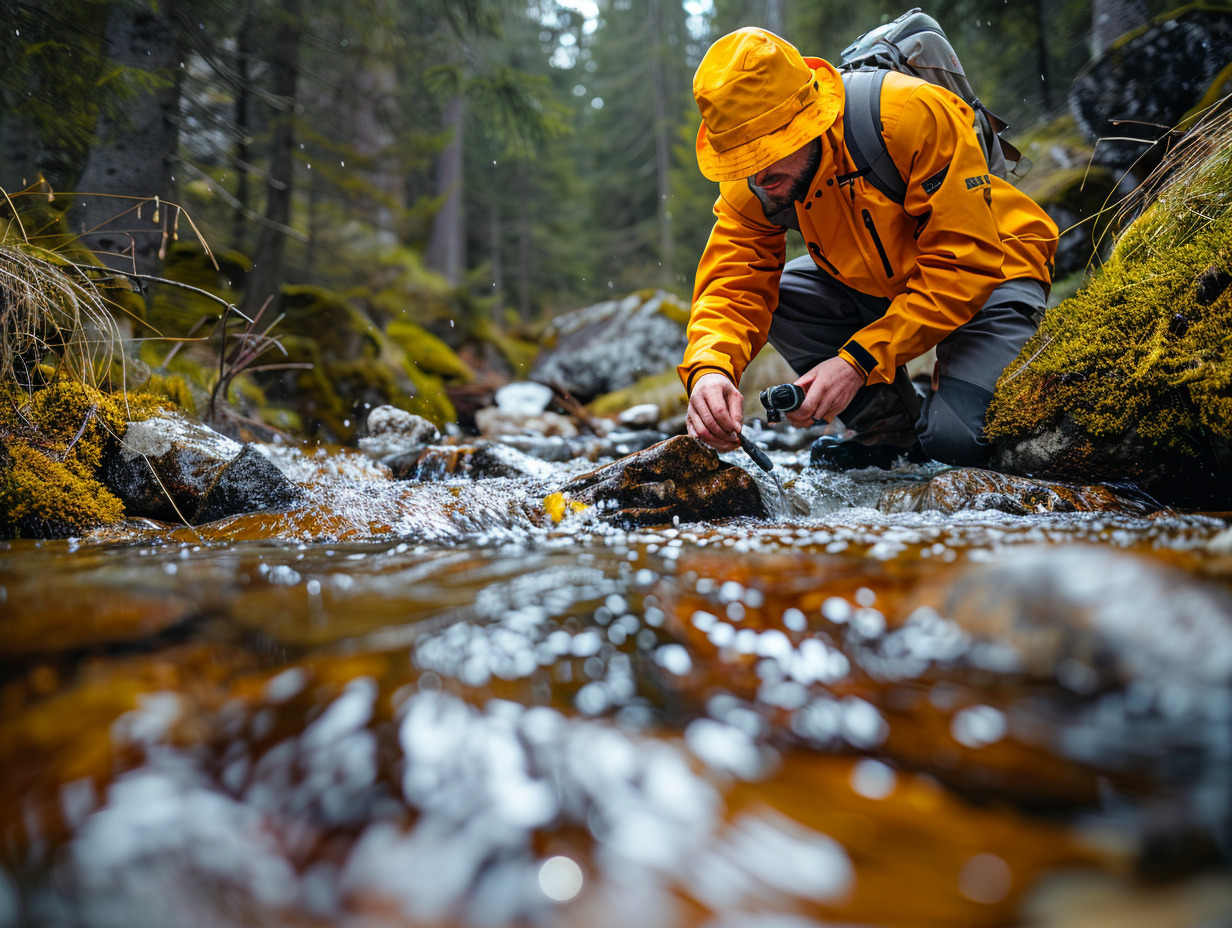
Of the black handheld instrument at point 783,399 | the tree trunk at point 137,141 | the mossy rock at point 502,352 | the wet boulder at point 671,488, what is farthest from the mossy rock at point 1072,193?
the mossy rock at point 502,352

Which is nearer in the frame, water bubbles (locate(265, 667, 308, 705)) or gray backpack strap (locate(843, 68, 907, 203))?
water bubbles (locate(265, 667, 308, 705))

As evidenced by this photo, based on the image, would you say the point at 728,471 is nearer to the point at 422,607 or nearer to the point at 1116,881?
the point at 422,607

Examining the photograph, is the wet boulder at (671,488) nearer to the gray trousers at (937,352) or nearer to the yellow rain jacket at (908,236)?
the yellow rain jacket at (908,236)

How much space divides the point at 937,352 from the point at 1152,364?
1194 mm

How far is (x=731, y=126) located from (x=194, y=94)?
7493 mm

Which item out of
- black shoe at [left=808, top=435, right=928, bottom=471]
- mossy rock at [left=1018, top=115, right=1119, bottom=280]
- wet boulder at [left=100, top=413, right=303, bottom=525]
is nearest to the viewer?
wet boulder at [left=100, top=413, right=303, bottom=525]

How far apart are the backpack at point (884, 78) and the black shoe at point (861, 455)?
5.07ft

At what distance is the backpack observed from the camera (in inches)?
119

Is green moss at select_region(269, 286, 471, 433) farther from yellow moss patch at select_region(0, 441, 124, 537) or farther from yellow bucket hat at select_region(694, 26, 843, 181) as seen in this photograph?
yellow bucket hat at select_region(694, 26, 843, 181)

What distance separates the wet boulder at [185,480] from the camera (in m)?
2.85

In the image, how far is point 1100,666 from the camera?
92 centimetres

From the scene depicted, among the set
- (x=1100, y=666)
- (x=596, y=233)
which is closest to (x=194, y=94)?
(x=1100, y=666)

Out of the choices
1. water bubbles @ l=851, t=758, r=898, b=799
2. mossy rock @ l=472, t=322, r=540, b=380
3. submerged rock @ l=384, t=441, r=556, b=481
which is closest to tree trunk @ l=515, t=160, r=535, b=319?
mossy rock @ l=472, t=322, r=540, b=380

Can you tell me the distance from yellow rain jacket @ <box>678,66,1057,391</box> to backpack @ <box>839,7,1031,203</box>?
48 mm
